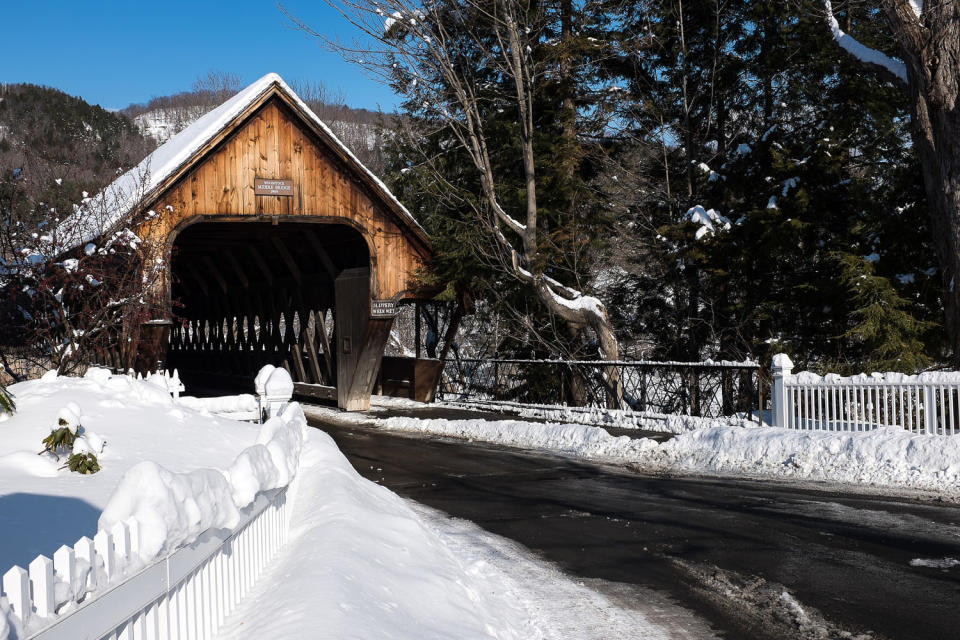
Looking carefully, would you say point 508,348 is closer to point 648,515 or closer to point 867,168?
point 867,168

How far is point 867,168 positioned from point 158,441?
17.5m

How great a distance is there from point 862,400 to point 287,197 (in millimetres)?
12544

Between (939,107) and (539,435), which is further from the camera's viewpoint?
(539,435)

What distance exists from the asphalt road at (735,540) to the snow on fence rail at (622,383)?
18.4 feet

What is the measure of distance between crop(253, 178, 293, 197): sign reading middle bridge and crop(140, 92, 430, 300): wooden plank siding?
0.30ft

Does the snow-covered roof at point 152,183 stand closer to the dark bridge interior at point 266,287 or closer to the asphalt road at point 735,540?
the dark bridge interior at point 266,287

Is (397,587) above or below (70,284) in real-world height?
below

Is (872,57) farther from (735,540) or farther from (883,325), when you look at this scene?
(735,540)

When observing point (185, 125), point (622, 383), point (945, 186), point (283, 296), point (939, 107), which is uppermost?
point (185, 125)

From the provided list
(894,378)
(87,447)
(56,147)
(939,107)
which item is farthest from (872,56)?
(56,147)

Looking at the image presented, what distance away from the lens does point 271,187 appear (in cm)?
1789

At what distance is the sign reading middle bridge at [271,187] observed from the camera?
1775 cm

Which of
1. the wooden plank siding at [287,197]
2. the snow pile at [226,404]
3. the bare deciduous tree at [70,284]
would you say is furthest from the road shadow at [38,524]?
the wooden plank siding at [287,197]

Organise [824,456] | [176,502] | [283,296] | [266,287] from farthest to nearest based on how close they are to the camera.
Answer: [266,287] < [283,296] < [824,456] < [176,502]
